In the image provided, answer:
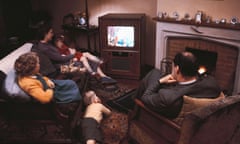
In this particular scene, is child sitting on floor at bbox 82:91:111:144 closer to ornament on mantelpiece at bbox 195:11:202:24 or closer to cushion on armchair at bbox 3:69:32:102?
cushion on armchair at bbox 3:69:32:102

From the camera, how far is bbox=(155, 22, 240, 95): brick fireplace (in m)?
3.01

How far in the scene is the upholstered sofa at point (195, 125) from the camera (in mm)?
1610

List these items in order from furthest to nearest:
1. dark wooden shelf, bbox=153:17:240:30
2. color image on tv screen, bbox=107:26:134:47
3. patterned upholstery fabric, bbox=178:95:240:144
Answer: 1. color image on tv screen, bbox=107:26:134:47
2. dark wooden shelf, bbox=153:17:240:30
3. patterned upholstery fabric, bbox=178:95:240:144

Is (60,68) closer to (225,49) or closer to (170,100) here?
(170,100)

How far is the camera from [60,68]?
303 cm

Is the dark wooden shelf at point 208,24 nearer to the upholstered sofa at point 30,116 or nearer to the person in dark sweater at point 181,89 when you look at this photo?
the person in dark sweater at point 181,89

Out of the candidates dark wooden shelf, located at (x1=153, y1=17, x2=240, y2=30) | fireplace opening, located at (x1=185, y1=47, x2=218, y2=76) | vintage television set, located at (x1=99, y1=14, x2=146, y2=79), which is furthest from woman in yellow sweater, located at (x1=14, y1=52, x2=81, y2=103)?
fireplace opening, located at (x1=185, y1=47, x2=218, y2=76)

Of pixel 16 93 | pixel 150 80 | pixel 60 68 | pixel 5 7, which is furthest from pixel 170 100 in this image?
pixel 5 7

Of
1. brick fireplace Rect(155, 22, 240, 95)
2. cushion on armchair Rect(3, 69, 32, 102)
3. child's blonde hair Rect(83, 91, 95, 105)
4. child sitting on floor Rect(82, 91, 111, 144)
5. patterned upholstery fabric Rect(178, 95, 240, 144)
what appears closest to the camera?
patterned upholstery fabric Rect(178, 95, 240, 144)

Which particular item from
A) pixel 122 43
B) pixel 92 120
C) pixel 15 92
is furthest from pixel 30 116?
pixel 122 43

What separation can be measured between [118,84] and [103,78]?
9.7 inches

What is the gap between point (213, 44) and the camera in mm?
3184

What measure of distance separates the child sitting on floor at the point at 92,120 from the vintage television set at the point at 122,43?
1108 mm

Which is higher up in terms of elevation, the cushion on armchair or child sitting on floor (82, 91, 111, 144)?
the cushion on armchair
